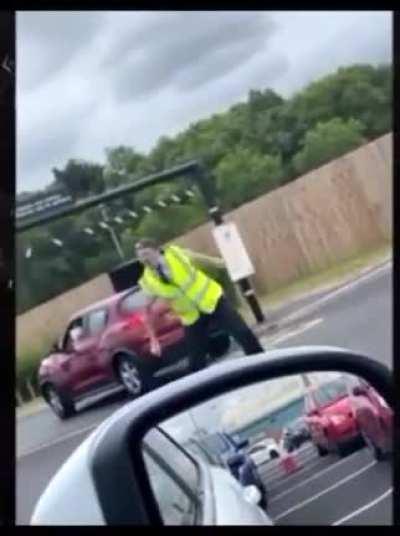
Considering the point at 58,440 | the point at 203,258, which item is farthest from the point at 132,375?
the point at 203,258

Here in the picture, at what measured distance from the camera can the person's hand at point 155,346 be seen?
102 inches

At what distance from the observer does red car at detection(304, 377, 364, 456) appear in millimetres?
2107

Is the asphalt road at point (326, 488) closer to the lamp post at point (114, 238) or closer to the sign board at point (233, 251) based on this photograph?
the sign board at point (233, 251)

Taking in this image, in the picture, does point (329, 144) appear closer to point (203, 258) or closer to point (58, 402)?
point (203, 258)

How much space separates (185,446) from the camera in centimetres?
196

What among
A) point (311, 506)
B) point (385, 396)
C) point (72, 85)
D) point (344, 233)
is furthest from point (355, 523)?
point (72, 85)

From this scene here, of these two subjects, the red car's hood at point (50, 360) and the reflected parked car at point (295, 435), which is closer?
the reflected parked car at point (295, 435)

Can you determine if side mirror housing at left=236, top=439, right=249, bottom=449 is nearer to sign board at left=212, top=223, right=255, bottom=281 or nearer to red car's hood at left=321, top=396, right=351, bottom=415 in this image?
red car's hood at left=321, top=396, right=351, bottom=415

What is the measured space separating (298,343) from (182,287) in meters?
0.36

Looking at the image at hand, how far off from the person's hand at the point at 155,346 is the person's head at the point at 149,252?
0.20 meters

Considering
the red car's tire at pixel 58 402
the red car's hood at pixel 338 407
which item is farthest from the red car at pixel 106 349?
the red car's hood at pixel 338 407

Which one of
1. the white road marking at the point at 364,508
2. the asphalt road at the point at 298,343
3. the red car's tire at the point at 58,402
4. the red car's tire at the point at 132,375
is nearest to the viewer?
the white road marking at the point at 364,508

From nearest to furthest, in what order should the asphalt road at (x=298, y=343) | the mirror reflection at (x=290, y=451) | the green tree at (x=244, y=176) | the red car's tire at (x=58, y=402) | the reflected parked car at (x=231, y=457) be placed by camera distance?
the mirror reflection at (x=290, y=451) < the reflected parked car at (x=231, y=457) < the asphalt road at (x=298, y=343) < the red car's tire at (x=58, y=402) < the green tree at (x=244, y=176)

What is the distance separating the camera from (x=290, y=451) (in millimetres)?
2236
